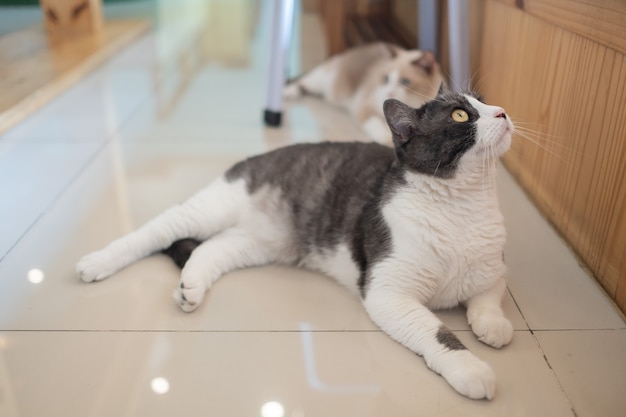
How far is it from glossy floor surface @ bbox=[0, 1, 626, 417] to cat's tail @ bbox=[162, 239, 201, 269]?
28 mm

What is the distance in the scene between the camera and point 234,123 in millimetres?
2875

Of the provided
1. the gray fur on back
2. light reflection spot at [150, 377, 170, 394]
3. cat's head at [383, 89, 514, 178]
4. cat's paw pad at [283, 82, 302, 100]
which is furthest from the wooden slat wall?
cat's paw pad at [283, 82, 302, 100]

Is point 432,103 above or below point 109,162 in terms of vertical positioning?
above

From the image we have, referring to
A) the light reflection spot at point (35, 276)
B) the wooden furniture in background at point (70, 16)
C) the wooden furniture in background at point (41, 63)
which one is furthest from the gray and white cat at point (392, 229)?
the wooden furniture in background at point (70, 16)

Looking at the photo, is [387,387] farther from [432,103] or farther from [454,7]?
[454,7]

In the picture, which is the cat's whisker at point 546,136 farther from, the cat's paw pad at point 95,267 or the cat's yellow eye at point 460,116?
the cat's paw pad at point 95,267

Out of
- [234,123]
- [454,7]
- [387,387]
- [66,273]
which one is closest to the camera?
[387,387]

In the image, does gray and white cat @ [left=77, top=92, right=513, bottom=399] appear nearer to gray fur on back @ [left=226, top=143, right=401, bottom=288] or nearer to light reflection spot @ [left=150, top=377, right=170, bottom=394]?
gray fur on back @ [left=226, top=143, right=401, bottom=288]

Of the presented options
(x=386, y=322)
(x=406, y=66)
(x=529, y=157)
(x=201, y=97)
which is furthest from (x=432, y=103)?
(x=201, y=97)

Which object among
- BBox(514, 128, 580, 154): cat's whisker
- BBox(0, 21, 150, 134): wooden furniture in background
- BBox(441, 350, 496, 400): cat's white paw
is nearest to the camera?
BBox(441, 350, 496, 400): cat's white paw

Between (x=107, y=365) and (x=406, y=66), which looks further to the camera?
(x=406, y=66)

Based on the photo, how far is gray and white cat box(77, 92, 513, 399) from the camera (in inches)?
53.9

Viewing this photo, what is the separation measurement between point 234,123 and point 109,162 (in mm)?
674

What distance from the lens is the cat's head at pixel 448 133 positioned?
1.35 metres
